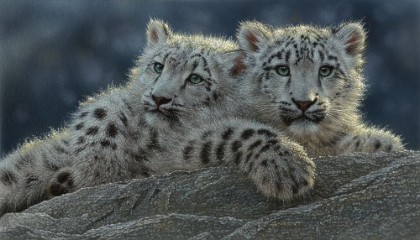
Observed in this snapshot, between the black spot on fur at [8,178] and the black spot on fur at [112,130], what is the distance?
77cm

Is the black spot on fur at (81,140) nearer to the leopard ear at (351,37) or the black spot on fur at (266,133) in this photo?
the black spot on fur at (266,133)

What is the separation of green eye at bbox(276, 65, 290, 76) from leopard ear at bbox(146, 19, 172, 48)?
945 millimetres

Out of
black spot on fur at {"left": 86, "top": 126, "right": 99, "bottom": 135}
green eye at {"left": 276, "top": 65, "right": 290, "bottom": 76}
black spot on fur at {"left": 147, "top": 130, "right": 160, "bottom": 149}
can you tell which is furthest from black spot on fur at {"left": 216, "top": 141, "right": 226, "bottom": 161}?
black spot on fur at {"left": 86, "top": 126, "right": 99, "bottom": 135}

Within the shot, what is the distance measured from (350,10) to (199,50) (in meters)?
1.20

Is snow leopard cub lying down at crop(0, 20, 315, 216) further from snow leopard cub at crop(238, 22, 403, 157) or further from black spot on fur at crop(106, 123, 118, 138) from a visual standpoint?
snow leopard cub at crop(238, 22, 403, 157)

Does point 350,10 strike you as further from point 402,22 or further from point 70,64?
point 70,64

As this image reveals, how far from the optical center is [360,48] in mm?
4195

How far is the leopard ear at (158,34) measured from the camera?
434 centimetres

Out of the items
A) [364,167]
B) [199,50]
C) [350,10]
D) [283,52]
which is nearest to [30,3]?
[199,50]

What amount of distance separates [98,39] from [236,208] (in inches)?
60.9

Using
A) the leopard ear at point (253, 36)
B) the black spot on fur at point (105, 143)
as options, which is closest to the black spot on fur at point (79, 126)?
the black spot on fur at point (105, 143)

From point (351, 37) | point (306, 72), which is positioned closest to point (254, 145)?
point (306, 72)

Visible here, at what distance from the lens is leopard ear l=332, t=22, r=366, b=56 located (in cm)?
404

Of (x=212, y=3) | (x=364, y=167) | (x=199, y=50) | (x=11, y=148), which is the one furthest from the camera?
(x=199, y=50)
